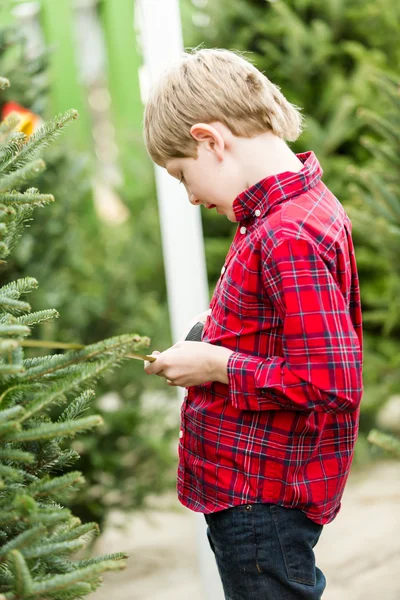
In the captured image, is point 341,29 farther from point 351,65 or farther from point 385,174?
point 385,174

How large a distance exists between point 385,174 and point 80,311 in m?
1.61

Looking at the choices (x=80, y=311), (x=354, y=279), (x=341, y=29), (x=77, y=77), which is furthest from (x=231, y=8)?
(x=354, y=279)

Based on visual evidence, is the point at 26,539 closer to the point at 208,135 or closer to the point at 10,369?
the point at 10,369

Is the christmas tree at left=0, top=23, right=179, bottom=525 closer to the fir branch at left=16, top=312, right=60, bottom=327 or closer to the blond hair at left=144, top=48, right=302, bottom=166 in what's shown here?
the blond hair at left=144, top=48, right=302, bottom=166

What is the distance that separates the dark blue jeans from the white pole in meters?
0.95

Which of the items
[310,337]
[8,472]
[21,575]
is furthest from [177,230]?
[21,575]

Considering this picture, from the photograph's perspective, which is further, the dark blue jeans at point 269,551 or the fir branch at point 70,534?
the dark blue jeans at point 269,551

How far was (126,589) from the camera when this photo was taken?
10.6 ft

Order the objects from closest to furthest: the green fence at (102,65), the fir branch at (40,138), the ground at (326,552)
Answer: the fir branch at (40,138), the ground at (326,552), the green fence at (102,65)

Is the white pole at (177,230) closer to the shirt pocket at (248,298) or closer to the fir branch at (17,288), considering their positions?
the shirt pocket at (248,298)

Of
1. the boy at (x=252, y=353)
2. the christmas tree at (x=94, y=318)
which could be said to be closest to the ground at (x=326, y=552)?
the christmas tree at (x=94, y=318)

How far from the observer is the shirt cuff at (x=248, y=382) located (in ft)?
4.48

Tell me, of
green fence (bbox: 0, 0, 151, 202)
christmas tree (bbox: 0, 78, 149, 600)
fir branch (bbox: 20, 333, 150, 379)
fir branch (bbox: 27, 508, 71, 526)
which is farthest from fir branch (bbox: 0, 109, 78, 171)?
green fence (bbox: 0, 0, 151, 202)

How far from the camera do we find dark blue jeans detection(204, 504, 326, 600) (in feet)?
4.72
